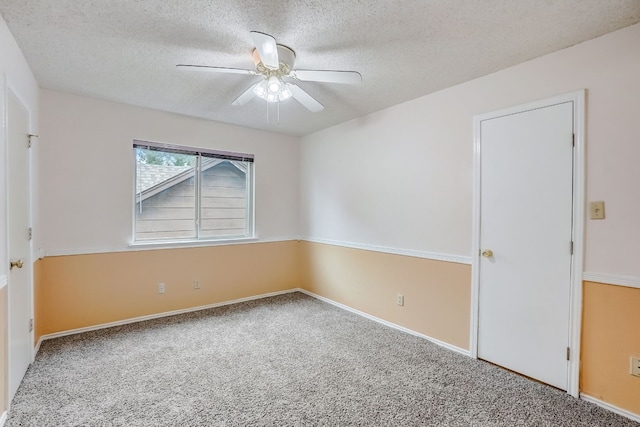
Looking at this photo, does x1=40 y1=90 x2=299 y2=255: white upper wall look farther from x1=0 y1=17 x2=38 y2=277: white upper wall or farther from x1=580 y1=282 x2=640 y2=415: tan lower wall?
x1=580 y1=282 x2=640 y2=415: tan lower wall

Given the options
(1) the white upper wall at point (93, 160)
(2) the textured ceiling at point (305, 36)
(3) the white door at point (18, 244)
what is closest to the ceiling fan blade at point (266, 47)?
(2) the textured ceiling at point (305, 36)

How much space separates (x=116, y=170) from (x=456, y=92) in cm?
350

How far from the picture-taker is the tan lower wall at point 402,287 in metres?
2.75

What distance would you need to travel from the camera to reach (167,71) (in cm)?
249

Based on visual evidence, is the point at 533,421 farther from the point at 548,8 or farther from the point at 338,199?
the point at 338,199

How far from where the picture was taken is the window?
11.6ft

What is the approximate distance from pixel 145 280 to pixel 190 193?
114cm

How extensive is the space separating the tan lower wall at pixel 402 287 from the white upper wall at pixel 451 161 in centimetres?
19

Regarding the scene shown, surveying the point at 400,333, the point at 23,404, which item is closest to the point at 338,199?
the point at 400,333

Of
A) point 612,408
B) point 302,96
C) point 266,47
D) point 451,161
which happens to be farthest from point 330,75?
point 612,408

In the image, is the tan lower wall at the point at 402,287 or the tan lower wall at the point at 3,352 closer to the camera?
the tan lower wall at the point at 3,352

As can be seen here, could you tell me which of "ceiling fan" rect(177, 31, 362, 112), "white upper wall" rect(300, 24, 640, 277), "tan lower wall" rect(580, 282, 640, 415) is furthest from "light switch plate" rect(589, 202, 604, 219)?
"ceiling fan" rect(177, 31, 362, 112)

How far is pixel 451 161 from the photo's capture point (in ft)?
9.12

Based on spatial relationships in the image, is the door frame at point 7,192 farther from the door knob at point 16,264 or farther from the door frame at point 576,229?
the door frame at point 576,229
